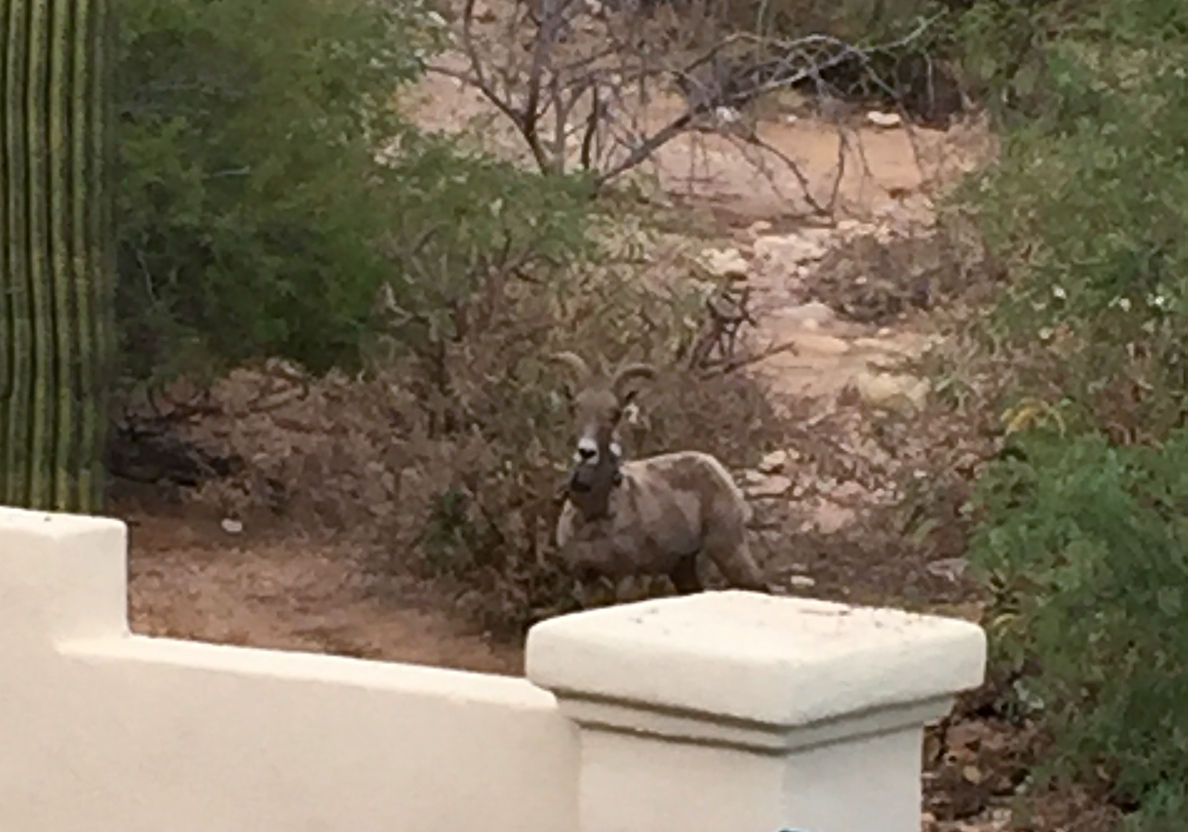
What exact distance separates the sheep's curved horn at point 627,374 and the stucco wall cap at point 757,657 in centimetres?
483

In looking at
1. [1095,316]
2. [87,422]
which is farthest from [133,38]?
[1095,316]

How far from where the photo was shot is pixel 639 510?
884 centimetres

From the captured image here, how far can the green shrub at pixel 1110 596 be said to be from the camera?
20.9ft

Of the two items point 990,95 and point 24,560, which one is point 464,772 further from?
Result: point 990,95

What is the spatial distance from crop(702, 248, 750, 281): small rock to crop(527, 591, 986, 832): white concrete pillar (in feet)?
32.2

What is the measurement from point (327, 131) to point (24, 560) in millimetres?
5727

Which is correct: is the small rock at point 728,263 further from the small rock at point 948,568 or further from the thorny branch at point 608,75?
the small rock at point 948,568

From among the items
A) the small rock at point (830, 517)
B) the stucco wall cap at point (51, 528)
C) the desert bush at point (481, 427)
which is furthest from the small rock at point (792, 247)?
the stucco wall cap at point (51, 528)

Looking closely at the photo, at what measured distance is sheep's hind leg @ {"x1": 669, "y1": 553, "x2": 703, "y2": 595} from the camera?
908 centimetres

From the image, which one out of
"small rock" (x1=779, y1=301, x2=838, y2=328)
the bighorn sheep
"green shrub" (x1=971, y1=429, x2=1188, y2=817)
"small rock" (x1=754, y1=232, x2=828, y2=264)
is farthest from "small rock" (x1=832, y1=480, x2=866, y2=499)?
"small rock" (x1=754, y1=232, x2=828, y2=264)

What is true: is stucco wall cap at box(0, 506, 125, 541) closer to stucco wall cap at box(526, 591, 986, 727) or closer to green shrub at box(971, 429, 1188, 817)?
stucco wall cap at box(526, 591, 986, 727)

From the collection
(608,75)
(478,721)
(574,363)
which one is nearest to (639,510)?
(574,363)

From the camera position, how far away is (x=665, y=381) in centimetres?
991

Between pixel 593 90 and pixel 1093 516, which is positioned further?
pixel 593 90
